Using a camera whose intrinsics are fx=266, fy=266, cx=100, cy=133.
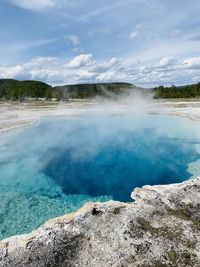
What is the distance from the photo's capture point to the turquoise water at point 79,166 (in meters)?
12.7

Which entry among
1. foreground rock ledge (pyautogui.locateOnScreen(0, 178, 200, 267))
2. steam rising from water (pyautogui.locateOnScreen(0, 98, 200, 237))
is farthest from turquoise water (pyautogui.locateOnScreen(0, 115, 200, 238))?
foreground rock ledge (pyautogui.locateOnScreen(0, 178, 200, 267))

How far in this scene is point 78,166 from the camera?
61.1 ft

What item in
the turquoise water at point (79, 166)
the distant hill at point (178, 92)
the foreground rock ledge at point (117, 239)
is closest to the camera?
the foreground rock ledge at point (117, 239)

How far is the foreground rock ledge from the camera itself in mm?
7199

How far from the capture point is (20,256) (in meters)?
7.45

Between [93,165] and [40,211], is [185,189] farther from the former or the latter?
[93,165]

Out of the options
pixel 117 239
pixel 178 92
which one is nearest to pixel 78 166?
pixel 117 239

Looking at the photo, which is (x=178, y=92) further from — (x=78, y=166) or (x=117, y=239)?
(x=117, y=239)

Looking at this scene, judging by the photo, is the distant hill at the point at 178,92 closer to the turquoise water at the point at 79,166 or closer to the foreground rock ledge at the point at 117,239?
the turquoise water at the point at 79,166

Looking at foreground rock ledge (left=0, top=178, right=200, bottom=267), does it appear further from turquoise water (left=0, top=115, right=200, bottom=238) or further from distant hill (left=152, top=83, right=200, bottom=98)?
distant hill (left=152, top=83, right=200, bottom=98)

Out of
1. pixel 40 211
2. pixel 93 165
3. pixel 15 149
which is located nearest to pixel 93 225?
pixel 40 211

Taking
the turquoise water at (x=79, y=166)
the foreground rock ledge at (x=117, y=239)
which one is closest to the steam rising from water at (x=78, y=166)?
the turquoise water at (x=79, y=166)

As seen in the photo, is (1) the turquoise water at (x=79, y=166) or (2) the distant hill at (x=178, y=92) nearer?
(1) the turquoise water at (x=79, y=166)

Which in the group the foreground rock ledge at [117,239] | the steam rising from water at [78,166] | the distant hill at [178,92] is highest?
the distant hill at [178,92]
